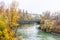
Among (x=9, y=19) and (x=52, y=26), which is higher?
(x=9, y=19)

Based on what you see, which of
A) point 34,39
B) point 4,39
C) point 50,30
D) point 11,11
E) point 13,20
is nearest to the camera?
point 4,39

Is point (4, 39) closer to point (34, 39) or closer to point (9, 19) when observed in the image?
point (9, 19)

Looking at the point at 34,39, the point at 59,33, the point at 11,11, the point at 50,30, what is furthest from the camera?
the point at 50,30

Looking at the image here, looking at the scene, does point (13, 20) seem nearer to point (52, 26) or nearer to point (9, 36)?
point (9, 36)

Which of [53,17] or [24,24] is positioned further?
[53,17]

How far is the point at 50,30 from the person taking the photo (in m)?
22.6

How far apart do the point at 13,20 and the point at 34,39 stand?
27.3ft

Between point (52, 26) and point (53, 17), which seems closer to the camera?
point (52, 26)

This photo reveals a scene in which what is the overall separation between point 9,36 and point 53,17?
66.0 feet

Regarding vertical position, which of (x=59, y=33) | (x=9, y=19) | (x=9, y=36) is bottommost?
(x=59, y=33)

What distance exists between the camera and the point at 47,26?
23469 mm

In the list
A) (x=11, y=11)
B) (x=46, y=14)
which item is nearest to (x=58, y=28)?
(x=46, y=14)

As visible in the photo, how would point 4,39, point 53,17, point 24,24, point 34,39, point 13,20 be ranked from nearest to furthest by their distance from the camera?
point 4,39 < point 13,20 < point 34,39 < point 24,24 < point 53,17

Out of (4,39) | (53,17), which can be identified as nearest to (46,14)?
(53,17)
